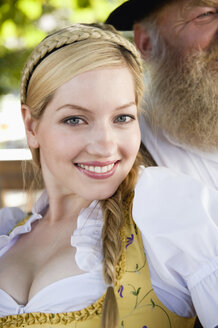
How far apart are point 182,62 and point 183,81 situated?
8cm

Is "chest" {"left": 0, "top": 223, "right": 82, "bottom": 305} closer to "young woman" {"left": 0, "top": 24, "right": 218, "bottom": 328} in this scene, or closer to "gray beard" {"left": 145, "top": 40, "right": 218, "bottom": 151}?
"young woman" {"left": 0, "top": 24, "right": 218, "bottom": 328}

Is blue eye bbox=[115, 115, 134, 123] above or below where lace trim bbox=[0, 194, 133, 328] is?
above

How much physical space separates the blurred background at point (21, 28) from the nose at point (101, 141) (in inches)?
47.2

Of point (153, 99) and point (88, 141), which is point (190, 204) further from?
point (153, 99)

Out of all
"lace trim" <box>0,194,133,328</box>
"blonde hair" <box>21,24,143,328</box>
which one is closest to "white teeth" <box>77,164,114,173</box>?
"blonde hair" <box>21,24,143,328</box>

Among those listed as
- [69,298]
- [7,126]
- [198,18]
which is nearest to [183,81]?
[198,18]

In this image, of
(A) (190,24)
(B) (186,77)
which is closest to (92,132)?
(B) (186,77)

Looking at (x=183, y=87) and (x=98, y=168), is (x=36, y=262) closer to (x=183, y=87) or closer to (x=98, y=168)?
(x=98, y=168)

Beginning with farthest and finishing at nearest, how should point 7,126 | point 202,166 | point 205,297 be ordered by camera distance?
point 7,126
point 202,166
point 205,297

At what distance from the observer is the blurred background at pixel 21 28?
2.93 metres

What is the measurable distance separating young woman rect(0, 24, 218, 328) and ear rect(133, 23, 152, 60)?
52 cm

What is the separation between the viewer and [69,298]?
115 centimetres

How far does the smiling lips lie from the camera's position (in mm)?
1226

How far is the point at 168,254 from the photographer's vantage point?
3.70ft
